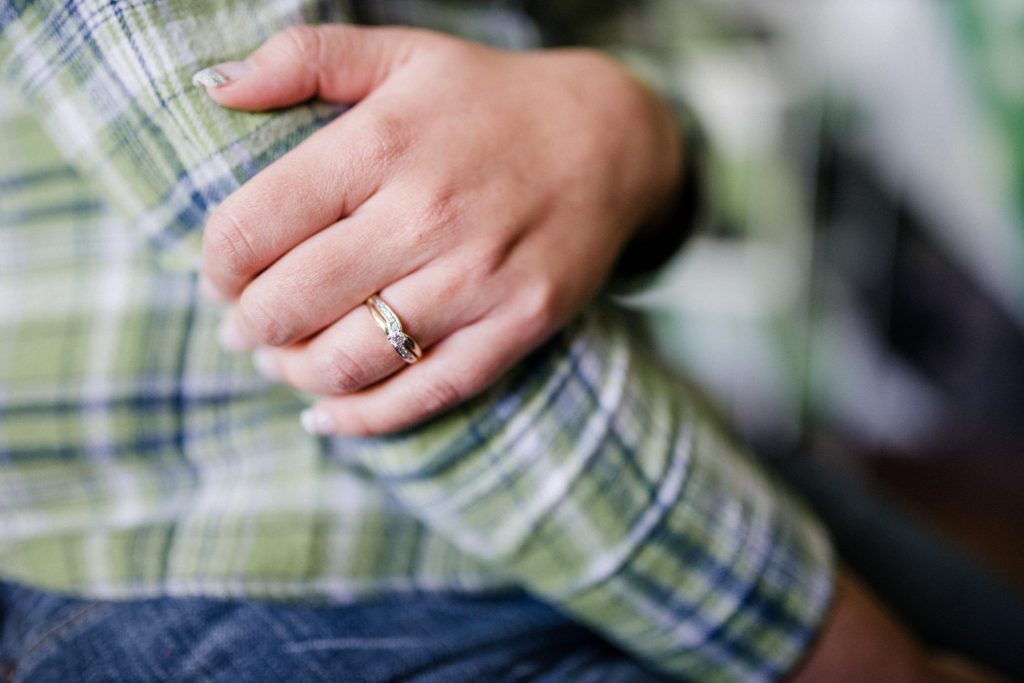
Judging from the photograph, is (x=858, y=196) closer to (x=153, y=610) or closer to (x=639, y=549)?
(x=639, y=549)

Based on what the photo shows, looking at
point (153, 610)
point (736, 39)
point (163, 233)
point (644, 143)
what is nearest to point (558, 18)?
point (644, 143)

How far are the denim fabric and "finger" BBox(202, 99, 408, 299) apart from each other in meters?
0.19

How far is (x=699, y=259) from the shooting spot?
177 cm

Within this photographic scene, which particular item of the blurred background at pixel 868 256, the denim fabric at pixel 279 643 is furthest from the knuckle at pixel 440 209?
the blurred background at pixel 868 256

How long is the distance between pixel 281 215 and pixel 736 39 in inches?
64.3

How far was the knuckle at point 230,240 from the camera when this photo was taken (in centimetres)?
29

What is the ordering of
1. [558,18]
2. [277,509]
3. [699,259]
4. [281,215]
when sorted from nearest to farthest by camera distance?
[281,215] < [277,509] < [558,18] < [699,259]

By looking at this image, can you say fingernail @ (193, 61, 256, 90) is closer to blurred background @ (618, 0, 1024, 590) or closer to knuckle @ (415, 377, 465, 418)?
knuckle @ (415, 377, 465, 418)

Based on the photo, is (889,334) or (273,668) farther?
(889,334)

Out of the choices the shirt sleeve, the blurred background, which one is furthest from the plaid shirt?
the blurred background

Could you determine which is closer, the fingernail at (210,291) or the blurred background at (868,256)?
the fingernail at (210,291)

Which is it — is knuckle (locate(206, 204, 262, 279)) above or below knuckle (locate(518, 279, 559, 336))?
above

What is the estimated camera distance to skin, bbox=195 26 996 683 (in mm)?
298

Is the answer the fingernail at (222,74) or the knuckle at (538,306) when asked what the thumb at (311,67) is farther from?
the knuckle at (538,306)
